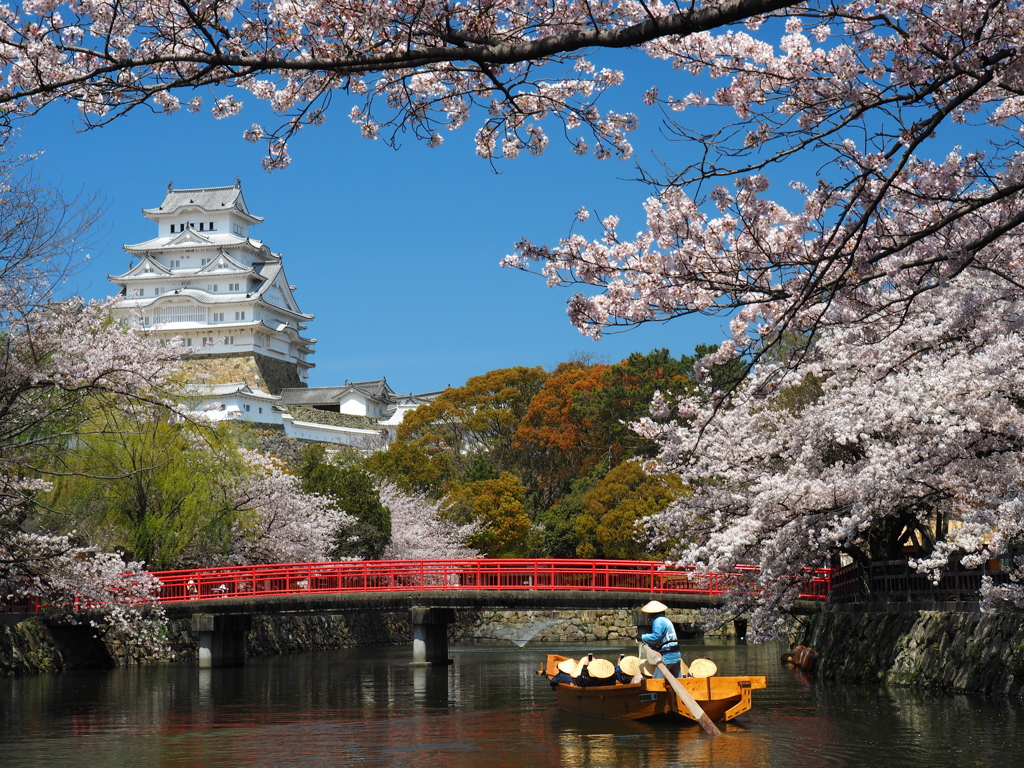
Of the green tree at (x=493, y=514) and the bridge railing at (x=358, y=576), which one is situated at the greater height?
the green tree at (x=493, y=514)

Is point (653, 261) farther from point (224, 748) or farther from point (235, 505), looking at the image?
point (235, 505)

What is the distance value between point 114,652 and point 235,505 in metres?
4.83

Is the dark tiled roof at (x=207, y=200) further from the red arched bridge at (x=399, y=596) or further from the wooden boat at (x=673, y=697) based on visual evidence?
the wooden boat at (x=673, y=697)

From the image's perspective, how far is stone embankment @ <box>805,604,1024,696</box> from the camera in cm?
1350

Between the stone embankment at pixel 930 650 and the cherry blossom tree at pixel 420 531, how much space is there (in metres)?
20.3

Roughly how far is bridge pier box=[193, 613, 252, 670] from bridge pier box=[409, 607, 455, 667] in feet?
15.8

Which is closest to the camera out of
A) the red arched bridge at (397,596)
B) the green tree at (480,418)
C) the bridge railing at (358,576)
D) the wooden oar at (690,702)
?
the wooden oar at (690,702)

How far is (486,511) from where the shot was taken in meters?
39.5

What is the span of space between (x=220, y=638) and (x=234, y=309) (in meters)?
40.3

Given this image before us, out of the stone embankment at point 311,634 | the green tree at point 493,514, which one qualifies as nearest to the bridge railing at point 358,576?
the stone embankment at point 311,634

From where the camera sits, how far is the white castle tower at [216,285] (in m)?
63.8

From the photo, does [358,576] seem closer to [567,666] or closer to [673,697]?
[567,666]

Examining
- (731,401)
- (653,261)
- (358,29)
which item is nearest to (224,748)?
(653,261)

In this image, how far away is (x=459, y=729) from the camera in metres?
13.3
